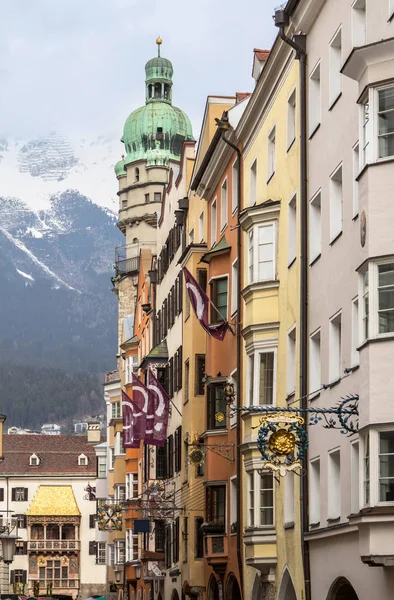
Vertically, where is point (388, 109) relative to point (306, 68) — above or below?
below

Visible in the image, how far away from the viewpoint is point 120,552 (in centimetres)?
9631

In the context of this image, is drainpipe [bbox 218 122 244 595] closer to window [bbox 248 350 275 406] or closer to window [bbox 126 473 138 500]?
window [bbox 248 350 275 406]

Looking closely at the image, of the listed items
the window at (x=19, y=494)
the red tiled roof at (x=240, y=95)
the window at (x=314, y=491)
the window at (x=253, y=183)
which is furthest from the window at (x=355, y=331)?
the window at (x=19, y=494)

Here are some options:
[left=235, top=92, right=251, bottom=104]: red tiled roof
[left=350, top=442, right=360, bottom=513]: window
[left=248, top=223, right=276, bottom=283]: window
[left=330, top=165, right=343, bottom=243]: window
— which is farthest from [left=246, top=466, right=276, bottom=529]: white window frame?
[left=235, top=92, right=251, bottom=104]: red tiled roof

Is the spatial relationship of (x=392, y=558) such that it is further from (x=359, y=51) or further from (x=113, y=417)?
(x=113, y=417)

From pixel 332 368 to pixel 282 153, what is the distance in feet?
32.3

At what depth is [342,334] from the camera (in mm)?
33125

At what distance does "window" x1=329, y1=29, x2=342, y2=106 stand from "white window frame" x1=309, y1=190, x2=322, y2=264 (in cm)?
294

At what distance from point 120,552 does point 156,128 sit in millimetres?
52589

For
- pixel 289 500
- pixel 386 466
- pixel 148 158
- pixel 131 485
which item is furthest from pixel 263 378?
pixel 148 158

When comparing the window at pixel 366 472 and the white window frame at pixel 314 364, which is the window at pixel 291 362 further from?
the window at pixel 366 472

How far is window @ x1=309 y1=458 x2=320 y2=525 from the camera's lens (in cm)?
3603

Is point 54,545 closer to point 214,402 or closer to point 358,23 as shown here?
point 214,402

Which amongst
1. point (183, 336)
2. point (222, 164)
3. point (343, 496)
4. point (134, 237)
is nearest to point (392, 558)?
point (343, 496)
